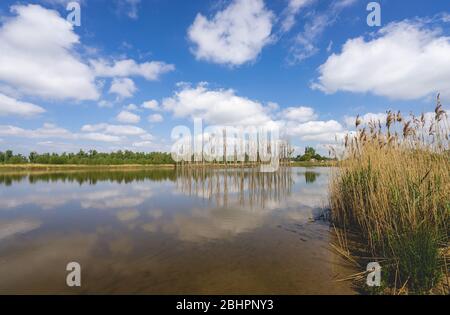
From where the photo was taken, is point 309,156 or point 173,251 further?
point 309,156

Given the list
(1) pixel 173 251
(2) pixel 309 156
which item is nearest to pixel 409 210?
(1) pixel 173 251

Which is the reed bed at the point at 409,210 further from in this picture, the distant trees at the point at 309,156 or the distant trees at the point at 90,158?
the distant trees at the point at 309,156

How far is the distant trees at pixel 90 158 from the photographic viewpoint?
71.6 meters

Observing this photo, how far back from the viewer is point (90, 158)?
79.8m

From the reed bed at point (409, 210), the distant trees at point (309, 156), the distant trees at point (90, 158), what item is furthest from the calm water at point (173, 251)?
the distant trees at point (309, 156)

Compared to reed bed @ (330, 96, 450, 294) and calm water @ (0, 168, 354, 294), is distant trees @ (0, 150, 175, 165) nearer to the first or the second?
calm water @ (0, 168, 354, 294)

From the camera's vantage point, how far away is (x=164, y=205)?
38.2 feet

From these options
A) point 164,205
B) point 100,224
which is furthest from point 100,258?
point 164,205

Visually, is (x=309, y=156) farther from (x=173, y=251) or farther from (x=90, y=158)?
(x=173, y=251)

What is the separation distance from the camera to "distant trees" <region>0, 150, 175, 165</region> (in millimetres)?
71562

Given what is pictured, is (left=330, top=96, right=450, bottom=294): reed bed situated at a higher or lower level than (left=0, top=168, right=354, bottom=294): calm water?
higher

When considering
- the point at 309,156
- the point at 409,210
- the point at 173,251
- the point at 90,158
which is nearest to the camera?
the point at 409,210

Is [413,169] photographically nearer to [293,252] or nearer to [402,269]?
[402,269]

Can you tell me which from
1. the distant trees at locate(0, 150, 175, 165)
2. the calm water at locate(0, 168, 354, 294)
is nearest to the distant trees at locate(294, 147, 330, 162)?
the distant trees at locate(0, 150, 175, 165)
